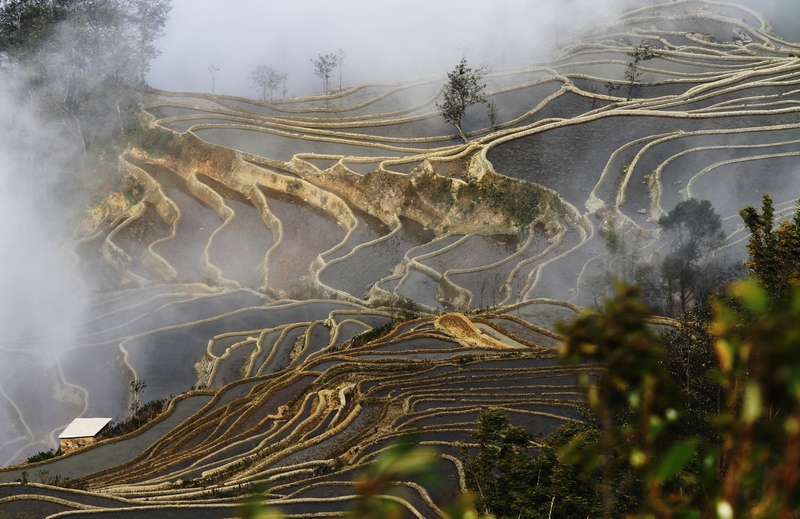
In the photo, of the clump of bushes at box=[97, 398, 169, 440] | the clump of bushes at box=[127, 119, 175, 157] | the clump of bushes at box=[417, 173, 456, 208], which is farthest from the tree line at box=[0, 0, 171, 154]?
the clump of bushes at box=[97, 398, 169, 440]

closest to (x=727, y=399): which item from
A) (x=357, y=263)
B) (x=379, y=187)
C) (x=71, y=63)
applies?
(x=357, y=263)

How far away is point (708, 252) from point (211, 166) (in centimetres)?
3488

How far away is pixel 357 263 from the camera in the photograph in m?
38.6

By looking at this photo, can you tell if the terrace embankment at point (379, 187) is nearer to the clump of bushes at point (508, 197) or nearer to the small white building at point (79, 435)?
the clump of bushes at point (508, 197)

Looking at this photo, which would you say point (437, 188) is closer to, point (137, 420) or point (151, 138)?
point (137, 420)

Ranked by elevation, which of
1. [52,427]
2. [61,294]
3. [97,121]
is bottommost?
[52,427]

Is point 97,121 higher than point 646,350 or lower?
higher

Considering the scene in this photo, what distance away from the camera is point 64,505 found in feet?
46.2

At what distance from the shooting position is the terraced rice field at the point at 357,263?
17.6 metres

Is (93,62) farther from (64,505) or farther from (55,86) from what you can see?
(64,505)

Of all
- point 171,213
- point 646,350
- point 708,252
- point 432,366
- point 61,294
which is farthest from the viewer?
point 171,213

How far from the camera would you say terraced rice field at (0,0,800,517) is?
1764 centimetres

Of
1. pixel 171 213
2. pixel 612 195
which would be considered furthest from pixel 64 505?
pixel 171 213

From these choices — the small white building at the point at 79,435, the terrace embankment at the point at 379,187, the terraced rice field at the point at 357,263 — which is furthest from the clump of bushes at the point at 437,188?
the small white building at the point at 79,435
